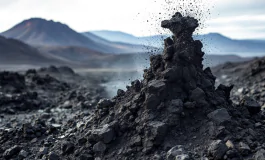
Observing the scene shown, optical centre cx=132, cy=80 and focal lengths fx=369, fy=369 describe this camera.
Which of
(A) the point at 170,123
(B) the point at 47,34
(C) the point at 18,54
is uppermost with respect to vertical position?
(B) the point at 47,34

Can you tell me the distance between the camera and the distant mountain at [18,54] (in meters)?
70.4

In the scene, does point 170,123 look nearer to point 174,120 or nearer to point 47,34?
point 174,120

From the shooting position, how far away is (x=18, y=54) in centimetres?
7494

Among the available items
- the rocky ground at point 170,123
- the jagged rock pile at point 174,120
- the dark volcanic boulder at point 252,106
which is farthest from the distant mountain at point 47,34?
the dark volcanic boulder at point 252,106

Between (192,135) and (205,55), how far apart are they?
2141 millimetres

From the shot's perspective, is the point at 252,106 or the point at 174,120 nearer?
the point at 174,120

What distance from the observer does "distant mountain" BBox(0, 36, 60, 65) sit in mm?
70375

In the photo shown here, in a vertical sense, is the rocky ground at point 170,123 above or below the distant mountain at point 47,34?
below

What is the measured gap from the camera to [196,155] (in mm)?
4930

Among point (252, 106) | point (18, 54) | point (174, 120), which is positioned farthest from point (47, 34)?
point (174, 120)

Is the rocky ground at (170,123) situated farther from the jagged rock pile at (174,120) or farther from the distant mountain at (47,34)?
the distant mountain at (47,34)

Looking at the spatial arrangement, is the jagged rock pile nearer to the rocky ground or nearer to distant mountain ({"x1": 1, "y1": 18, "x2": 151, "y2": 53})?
the rocky ground

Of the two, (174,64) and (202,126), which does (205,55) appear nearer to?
(174,64)

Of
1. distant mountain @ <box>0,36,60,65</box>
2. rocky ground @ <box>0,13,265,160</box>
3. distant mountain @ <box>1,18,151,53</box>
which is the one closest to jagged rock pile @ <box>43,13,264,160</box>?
rocky ground @ <box>0,13,265,160</box>
